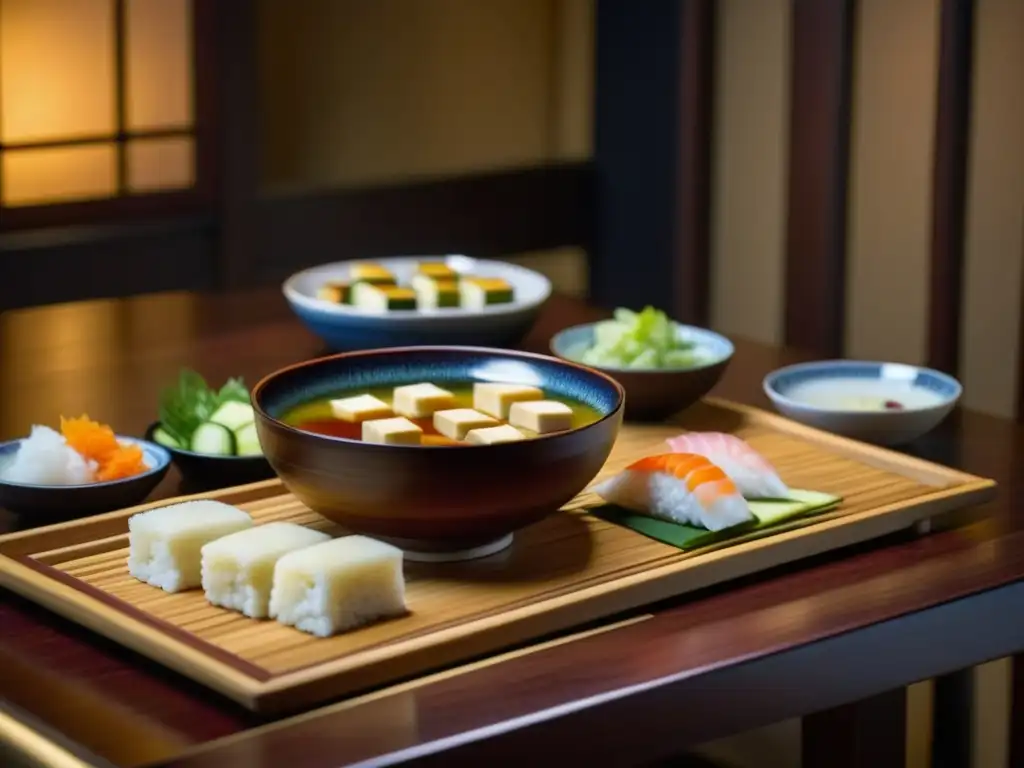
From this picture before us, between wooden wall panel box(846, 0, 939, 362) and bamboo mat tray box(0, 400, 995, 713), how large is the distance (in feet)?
6.20

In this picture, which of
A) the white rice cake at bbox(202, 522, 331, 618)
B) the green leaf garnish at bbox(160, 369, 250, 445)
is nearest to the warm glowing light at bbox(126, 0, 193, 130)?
the green leaf garnish at bbox(160, 369, 250, 445)

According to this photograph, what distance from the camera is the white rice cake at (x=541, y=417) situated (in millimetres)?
1261

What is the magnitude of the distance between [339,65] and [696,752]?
5.62 feet

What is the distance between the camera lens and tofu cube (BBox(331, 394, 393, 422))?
1291mm

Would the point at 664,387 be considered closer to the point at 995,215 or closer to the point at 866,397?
the point at 866,397

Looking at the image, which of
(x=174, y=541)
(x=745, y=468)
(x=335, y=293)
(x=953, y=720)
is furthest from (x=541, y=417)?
(x=953, y=720)

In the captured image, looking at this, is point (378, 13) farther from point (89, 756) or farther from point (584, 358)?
point (89, 756)

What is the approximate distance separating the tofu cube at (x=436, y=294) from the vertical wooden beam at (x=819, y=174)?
3.63 ft

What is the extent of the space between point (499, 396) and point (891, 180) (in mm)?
2167

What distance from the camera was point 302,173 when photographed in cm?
392

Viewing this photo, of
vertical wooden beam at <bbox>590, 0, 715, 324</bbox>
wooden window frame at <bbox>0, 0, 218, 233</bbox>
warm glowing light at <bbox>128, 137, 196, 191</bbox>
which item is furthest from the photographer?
vertical wooden beam at <bbox>590, 0, 715, 324</bbox>

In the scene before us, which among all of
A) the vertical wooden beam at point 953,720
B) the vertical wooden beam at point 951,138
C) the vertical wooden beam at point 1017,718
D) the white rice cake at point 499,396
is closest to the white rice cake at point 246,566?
the white rice cake at point 499,396

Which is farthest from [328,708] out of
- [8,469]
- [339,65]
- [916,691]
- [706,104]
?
[339,65]

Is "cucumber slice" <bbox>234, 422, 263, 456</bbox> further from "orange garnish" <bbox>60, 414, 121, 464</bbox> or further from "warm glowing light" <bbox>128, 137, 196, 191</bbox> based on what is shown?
"warm glowing light" <bbox>128, 137, 196, 191</bbox>
